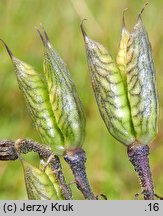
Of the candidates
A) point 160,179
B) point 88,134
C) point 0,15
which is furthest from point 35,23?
point 160,179

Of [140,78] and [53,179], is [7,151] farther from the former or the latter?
[140,78]

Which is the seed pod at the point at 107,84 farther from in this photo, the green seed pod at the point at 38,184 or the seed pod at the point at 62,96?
the green seed pod at the point at 38,184

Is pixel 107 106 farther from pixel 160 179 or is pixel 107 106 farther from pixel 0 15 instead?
pixel 0 15

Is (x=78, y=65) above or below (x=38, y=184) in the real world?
above

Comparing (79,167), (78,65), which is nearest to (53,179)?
(79,167)

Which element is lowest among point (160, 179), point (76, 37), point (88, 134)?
point (160, 179)
